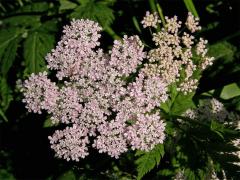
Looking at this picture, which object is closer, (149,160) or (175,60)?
(149,160)

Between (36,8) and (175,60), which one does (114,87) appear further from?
(36,8)

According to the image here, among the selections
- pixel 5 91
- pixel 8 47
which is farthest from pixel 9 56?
pixel 5 91

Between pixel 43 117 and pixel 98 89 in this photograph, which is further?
pixel 43 117

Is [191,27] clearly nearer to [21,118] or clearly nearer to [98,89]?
[98,89]

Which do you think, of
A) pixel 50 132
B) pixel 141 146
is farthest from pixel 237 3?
pixel 50 132

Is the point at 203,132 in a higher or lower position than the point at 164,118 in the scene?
lower

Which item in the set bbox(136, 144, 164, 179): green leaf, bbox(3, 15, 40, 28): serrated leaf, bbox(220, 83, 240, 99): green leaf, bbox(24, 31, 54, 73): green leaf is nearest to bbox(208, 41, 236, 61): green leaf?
bbox(220, 83, 240, 99): green leaf

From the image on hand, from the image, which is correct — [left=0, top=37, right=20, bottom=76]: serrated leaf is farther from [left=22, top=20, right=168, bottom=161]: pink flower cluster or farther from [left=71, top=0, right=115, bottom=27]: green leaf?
[left=71, top=0, right=115, bottom=27]: green leaf
